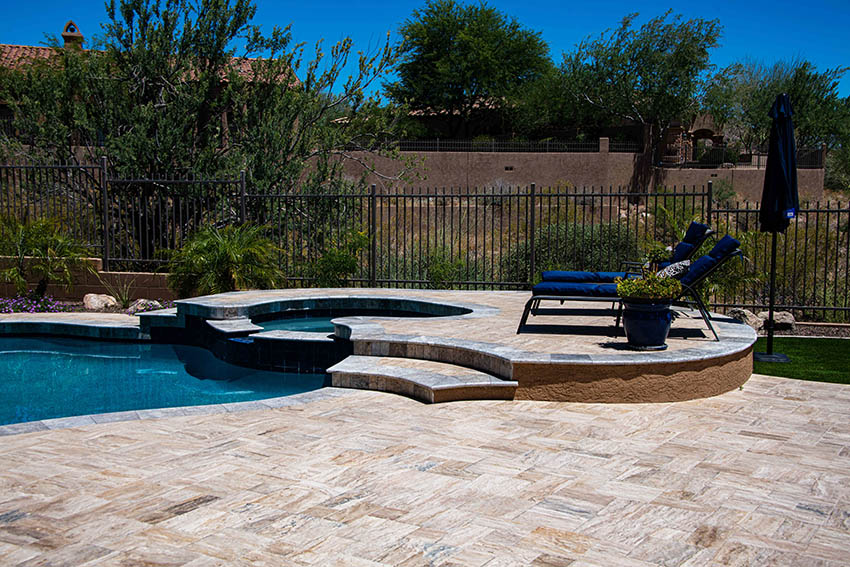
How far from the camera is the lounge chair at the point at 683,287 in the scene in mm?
6723

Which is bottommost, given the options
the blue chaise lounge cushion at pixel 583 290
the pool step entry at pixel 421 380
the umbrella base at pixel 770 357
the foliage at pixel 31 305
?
the umbrella base at pixel 770 357

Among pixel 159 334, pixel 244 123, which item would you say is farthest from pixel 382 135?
pixel 159 334

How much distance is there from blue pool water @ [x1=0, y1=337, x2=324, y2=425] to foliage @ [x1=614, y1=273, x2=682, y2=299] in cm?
315

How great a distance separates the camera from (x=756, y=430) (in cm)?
520

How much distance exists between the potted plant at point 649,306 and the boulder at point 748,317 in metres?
Result: 4.40

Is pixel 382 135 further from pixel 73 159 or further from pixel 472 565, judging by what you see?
pixel 472 565

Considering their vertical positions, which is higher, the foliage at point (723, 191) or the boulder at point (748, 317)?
the foliage at point (723, 191)

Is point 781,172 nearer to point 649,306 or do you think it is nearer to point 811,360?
point 811,360

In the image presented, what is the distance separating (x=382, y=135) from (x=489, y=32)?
1206 inches

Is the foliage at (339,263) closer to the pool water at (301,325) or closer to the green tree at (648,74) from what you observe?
the pool water at (301,325)

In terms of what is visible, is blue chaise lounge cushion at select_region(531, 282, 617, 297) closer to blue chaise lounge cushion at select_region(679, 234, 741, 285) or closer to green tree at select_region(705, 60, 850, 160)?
blue chaise lounge cushion at select_region(679, 234, 741, 285)

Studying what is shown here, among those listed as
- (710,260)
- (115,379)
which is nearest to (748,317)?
(710,260)

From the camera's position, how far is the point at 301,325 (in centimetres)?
1000

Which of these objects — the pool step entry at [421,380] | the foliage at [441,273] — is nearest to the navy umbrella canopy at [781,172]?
the pool step entry at [421,380]
